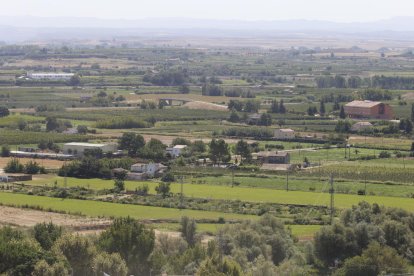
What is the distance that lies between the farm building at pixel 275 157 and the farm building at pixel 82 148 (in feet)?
18.8

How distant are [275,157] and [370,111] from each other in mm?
19905

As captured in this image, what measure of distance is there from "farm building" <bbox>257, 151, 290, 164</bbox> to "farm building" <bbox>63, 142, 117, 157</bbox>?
5.74 m

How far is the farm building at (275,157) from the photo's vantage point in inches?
1587

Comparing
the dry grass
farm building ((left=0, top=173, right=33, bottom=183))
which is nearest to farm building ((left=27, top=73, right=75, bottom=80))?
the dry grass

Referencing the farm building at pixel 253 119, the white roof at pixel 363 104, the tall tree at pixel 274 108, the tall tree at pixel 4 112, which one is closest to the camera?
the farm building at pixel 253 119

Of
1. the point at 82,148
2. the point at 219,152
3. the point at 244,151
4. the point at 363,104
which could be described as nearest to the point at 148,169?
the point at 219,152

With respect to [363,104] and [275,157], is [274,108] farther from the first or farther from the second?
[275,157]

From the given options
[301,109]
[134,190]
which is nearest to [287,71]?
[301,109]

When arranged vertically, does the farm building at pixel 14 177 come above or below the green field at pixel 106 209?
below

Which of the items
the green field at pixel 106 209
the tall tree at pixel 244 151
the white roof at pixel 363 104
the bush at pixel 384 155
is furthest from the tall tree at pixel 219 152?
the white roof at pixel 363 104

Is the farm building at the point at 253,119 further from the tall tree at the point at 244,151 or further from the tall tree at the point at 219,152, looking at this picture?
the tall tree at the point at 219,152

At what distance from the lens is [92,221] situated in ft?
92.7

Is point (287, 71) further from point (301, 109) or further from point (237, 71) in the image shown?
point (301, 109)

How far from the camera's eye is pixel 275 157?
40594 mm
